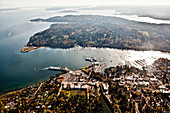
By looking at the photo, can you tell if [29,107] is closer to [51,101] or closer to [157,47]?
[51,101]

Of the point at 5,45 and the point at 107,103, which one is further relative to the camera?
the point at 5,45

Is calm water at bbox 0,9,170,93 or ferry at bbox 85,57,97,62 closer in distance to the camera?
calm water at bbox 0,9,170,93

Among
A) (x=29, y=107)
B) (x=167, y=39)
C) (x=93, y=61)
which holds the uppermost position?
(x=167, y=39)

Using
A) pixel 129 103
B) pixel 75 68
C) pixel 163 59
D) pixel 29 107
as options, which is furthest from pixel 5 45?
pixel 163 59

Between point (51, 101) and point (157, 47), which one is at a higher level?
point (157, 47)

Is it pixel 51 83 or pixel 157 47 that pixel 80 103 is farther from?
pixel 157 47

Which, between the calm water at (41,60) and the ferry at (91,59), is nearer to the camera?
the calm water at (41,60)

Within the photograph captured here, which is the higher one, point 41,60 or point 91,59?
point 91,59

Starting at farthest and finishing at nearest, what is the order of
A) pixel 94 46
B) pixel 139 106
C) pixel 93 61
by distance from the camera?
pixel 94 46
pixel 93 61
pixel 139 106

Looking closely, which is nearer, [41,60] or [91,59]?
[91,59]

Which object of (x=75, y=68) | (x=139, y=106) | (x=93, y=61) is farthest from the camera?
(x=93, y=61)
